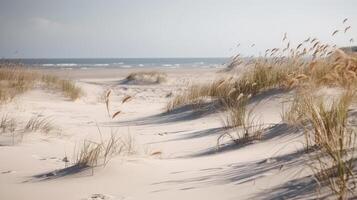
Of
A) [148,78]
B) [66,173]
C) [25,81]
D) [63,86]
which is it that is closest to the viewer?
[66,173]

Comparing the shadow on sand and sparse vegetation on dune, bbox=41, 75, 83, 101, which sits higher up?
sparse vegetation on dune, bbox=41, 75, 83, 101

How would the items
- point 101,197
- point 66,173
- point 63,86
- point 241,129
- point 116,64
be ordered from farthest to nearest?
point 116,64 < point 63,86 < point 241,129 < point 66,173 < point 101,197

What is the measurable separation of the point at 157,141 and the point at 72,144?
1.01m

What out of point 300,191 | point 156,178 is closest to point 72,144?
point 156,178

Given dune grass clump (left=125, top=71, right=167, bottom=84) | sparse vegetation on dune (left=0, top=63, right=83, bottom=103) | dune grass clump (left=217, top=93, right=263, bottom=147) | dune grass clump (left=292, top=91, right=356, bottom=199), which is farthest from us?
dune grass clump (left=125, top=71, right=167, bottom=84)

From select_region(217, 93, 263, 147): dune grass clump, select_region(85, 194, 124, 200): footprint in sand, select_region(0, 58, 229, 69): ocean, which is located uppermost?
select_region(0, 58, 229, 69): ocean

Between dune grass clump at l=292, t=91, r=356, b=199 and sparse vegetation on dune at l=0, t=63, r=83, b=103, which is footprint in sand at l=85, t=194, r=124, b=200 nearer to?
dune grass clump at l=292, t=91, r=356, b=199

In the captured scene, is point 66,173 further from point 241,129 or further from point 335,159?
point 241,129

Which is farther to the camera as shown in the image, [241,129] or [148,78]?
[148,78]

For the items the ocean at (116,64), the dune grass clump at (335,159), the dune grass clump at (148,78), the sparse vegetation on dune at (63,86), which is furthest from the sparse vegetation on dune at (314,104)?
the ocean at (116,64)

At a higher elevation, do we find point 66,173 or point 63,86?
point 63,86

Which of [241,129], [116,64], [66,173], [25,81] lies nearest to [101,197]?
Result: [66,173]

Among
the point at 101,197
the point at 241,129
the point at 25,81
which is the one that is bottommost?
the point at 101,197

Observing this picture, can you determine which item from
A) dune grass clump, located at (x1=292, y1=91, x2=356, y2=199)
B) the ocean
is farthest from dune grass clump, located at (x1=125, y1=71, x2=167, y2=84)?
the ocean
